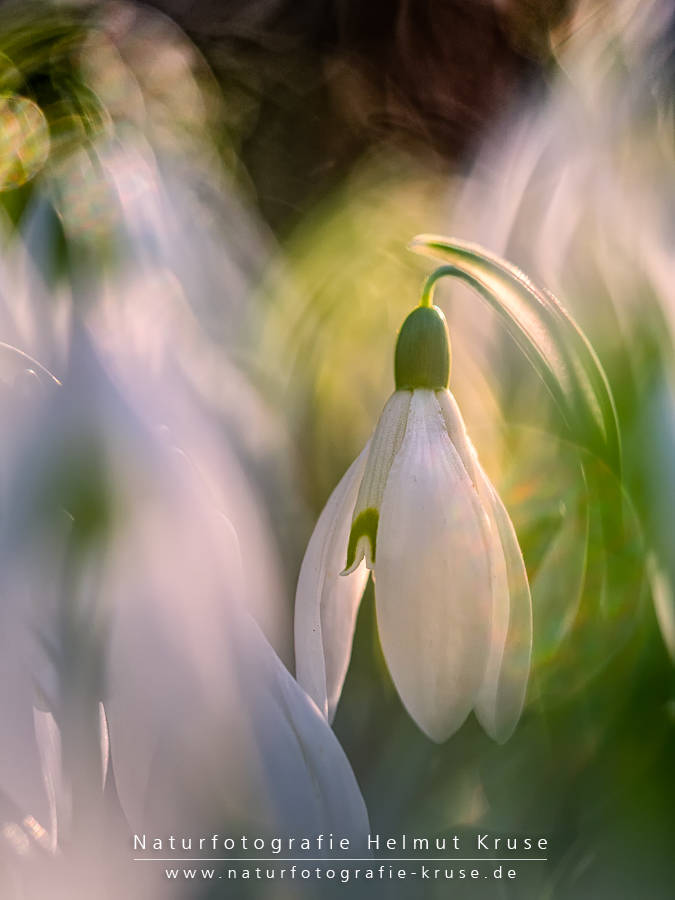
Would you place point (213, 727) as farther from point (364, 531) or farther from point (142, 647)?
point (364, 531)

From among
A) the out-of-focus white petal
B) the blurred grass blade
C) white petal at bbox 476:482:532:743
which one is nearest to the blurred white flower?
the out-of-focus white petal

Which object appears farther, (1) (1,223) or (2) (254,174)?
(2) (254,174)

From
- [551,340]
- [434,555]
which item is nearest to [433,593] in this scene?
[434,555]

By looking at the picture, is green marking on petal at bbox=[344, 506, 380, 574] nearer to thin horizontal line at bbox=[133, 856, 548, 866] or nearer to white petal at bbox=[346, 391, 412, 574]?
white petal at bbox=[346, 391, 412, 574]

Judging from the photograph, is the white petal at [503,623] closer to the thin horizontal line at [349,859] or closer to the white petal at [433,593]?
the white petal at [433,593]

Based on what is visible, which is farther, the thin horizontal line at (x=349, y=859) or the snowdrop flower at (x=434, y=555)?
the thin horizontal line at (x=349, y=859)

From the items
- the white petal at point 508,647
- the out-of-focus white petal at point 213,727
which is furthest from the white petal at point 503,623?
the out-of-focus white petal at point 213,727

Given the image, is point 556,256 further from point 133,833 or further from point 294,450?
point 133,833

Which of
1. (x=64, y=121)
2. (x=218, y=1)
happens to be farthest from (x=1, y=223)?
(x=218, y=1)
